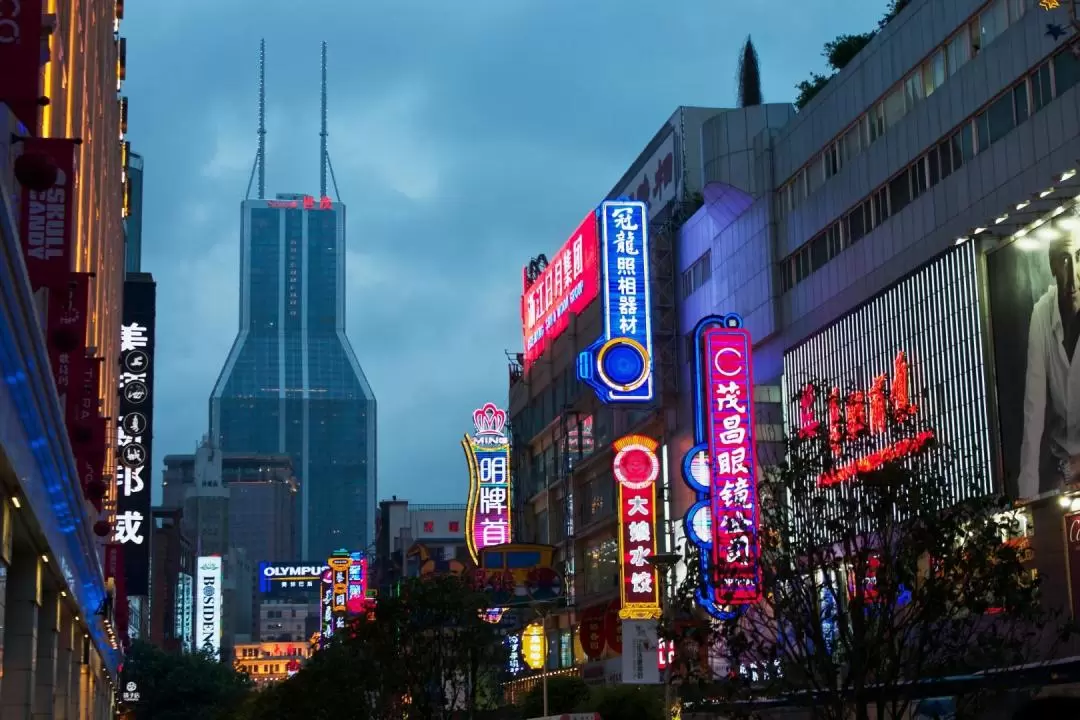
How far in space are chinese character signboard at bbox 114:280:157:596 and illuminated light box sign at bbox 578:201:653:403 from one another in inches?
A: 763

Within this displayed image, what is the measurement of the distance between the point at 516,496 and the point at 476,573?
42.6 feet

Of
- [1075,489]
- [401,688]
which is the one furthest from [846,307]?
[401,688]

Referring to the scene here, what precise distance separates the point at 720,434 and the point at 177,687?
252 feet

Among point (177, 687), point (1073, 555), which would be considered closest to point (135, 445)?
point (1073, 555)

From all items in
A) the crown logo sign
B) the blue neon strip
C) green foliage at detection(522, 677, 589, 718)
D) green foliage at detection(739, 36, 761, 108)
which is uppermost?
green foliage at detection(739, 36, 761, 108)

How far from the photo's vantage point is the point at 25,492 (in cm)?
1997

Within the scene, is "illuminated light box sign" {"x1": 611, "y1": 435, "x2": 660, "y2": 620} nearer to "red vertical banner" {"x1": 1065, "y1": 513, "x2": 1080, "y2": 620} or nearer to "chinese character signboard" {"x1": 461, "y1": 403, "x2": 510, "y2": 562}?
"red vertical banner" {"x1": 1065, "y1": 513, "x2": 1080, "y2": 620}

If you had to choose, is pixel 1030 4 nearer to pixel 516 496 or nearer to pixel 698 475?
pixel 698 475

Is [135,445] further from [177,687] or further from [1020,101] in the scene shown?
[177,687]

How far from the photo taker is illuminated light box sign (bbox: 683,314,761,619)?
4862 centimetres

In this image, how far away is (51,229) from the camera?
1889 centimetres

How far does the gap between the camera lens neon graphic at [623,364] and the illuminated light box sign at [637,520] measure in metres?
2.21

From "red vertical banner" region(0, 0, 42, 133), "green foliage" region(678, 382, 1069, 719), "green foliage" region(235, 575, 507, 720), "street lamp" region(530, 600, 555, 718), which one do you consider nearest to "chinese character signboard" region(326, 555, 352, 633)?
"street lamp" region(530, 600, 555, 718)

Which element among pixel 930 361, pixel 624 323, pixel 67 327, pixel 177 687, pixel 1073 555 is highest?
pixel 624 323
